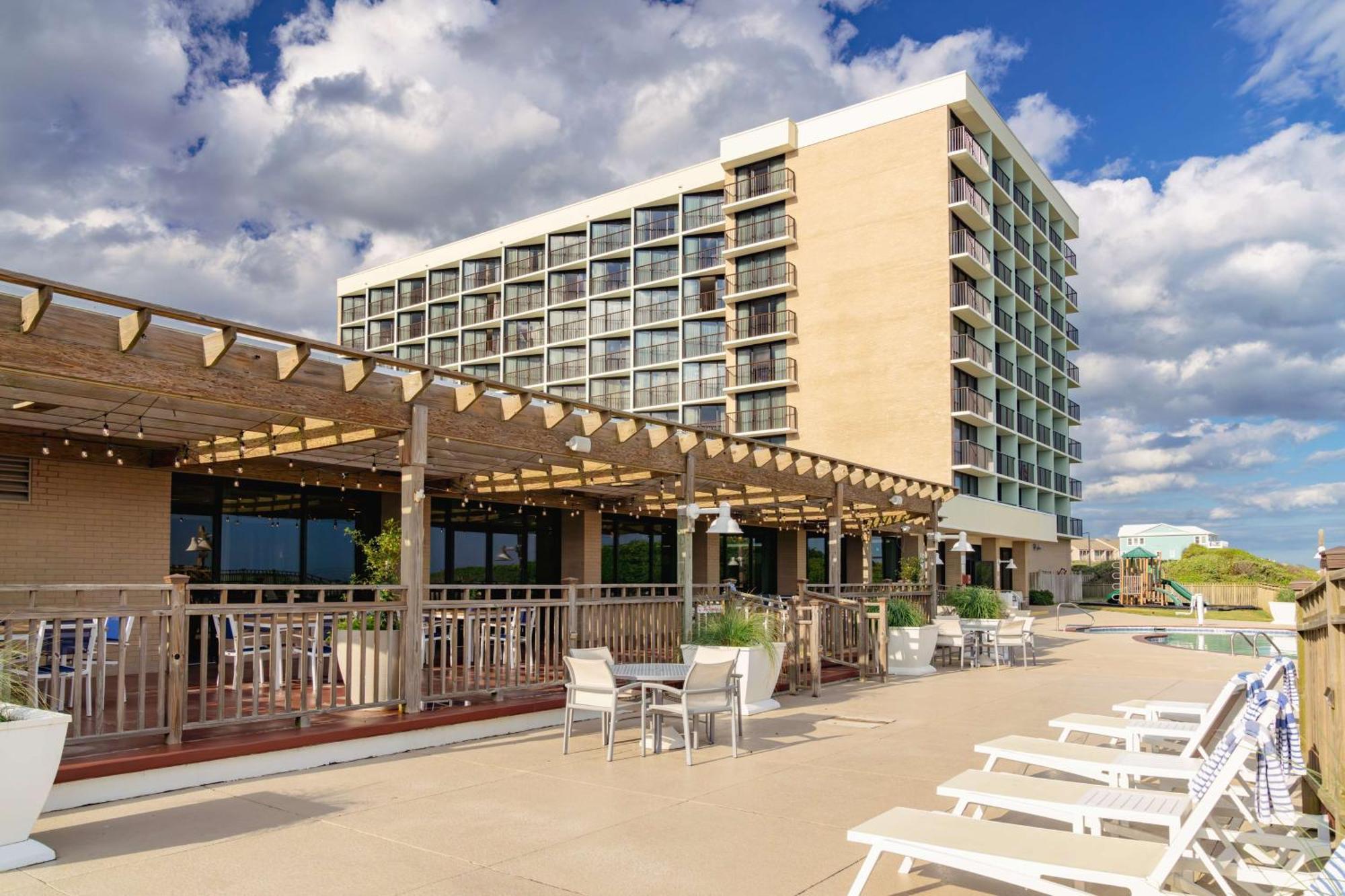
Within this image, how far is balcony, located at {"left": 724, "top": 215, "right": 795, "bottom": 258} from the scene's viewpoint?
37.0 meters

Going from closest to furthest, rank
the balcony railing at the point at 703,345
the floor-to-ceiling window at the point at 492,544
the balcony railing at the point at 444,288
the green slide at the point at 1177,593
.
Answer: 1. the floor-to-ceiling window at the point at 492,544
2. the balcony railing at the point at 703,345
3. the green slide at the point at 1177,593
4. the balcony railing at the point at 444,288

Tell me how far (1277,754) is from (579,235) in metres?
41.8

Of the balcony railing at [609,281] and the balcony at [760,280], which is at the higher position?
the balcony railing at [609,281]

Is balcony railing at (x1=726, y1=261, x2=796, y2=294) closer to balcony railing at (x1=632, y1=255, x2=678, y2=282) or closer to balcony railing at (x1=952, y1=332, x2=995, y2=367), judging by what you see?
balcony railing at (x1=632, y1=255, x2=678, y2=282)

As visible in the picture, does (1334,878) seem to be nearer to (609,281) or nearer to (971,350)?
(971,350)

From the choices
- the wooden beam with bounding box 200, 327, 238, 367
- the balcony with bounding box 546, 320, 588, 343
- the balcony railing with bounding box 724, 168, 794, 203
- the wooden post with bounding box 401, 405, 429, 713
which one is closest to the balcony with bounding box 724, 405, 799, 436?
the balcony railing with bounding box 724, 168, 794, 203

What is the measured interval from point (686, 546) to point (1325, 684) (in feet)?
26.3

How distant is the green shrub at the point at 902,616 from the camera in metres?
15.1

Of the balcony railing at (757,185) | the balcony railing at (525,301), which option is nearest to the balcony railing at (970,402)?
the balcony railing at (757,185)

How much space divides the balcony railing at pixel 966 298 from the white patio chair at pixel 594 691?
2809 centimetres

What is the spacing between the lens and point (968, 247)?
34281 millimetres

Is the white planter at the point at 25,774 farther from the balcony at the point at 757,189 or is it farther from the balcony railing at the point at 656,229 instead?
the balcony railing at the point at 656,229

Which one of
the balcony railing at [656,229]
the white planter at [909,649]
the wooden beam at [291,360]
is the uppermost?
the balcony railing at [656,229]

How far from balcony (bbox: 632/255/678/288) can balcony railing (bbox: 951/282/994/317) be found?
40.7ft
